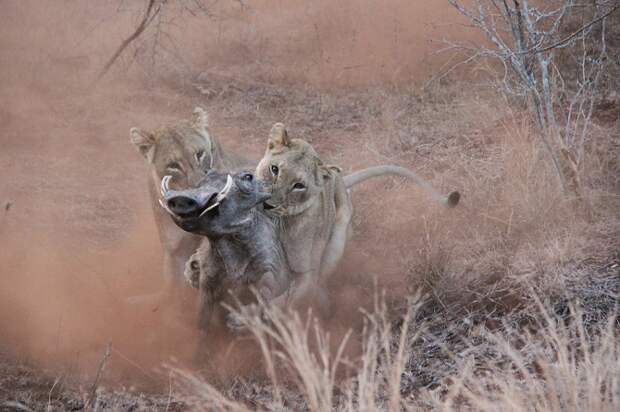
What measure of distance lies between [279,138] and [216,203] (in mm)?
1800

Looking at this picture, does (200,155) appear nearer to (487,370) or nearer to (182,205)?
(182,205)

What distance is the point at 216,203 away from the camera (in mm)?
5832

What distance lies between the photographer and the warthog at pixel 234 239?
5852 mm

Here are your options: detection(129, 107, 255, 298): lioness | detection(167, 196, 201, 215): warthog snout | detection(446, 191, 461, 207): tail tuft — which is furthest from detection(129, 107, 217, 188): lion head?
detection(446, 191, 461, 207): tail tuft

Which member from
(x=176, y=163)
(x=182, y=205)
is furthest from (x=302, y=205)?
(x=182, y=205)

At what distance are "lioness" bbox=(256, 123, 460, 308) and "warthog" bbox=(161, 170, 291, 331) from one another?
0.21m

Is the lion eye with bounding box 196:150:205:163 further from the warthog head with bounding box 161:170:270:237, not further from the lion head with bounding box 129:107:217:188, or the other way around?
the warthog head with bounding box 161:170:270:237

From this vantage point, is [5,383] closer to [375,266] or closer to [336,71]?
[375,266]

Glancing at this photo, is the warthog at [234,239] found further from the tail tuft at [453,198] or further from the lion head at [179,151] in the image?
the tail tuft at [453,198]

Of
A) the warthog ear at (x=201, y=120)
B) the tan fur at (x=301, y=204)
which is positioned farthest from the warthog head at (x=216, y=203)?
the warthog ear at (x=201, y=120)

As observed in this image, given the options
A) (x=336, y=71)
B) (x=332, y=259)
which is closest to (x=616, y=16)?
(x=336, y=71)

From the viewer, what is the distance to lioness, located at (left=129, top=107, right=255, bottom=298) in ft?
24.5

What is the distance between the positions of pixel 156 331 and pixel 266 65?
8.06 m

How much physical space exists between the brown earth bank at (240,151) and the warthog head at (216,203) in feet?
3.23
